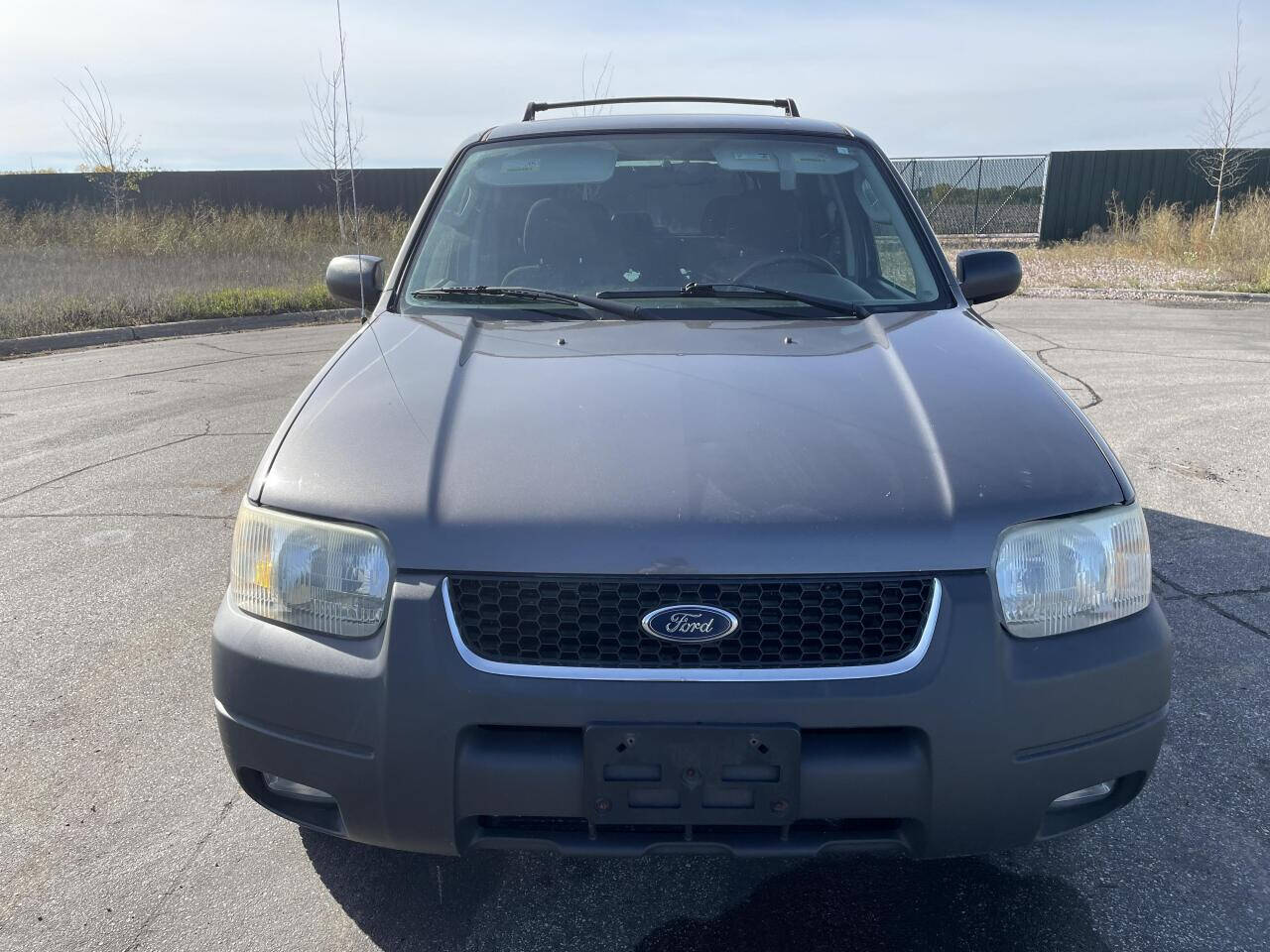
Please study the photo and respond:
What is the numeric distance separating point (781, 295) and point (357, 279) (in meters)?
1.43

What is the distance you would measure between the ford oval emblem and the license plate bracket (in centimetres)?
16

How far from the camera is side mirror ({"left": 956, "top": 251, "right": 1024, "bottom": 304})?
3289 mm

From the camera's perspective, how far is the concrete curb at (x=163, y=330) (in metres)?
10.9

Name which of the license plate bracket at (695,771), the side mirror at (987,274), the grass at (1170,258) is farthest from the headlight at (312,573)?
the grass at (1170,258)

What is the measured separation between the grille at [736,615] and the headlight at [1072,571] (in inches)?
7.1

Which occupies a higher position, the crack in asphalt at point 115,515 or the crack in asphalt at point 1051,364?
the crack in asphalt at point 1051,364

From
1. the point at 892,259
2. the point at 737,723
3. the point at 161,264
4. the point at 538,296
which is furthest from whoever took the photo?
the point at 161,264

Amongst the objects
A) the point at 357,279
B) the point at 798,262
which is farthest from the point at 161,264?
→ the point at 798,262

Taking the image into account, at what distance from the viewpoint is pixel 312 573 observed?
1.92 meters

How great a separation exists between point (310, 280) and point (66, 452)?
10202mm

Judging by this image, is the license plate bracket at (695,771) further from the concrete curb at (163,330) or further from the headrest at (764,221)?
the concrete curb at (163,330)

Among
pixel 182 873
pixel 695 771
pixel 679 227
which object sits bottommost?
pixel 182 873

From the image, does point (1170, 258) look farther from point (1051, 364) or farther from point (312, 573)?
point (312, 573)

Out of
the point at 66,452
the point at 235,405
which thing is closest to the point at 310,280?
the point at 235,405
